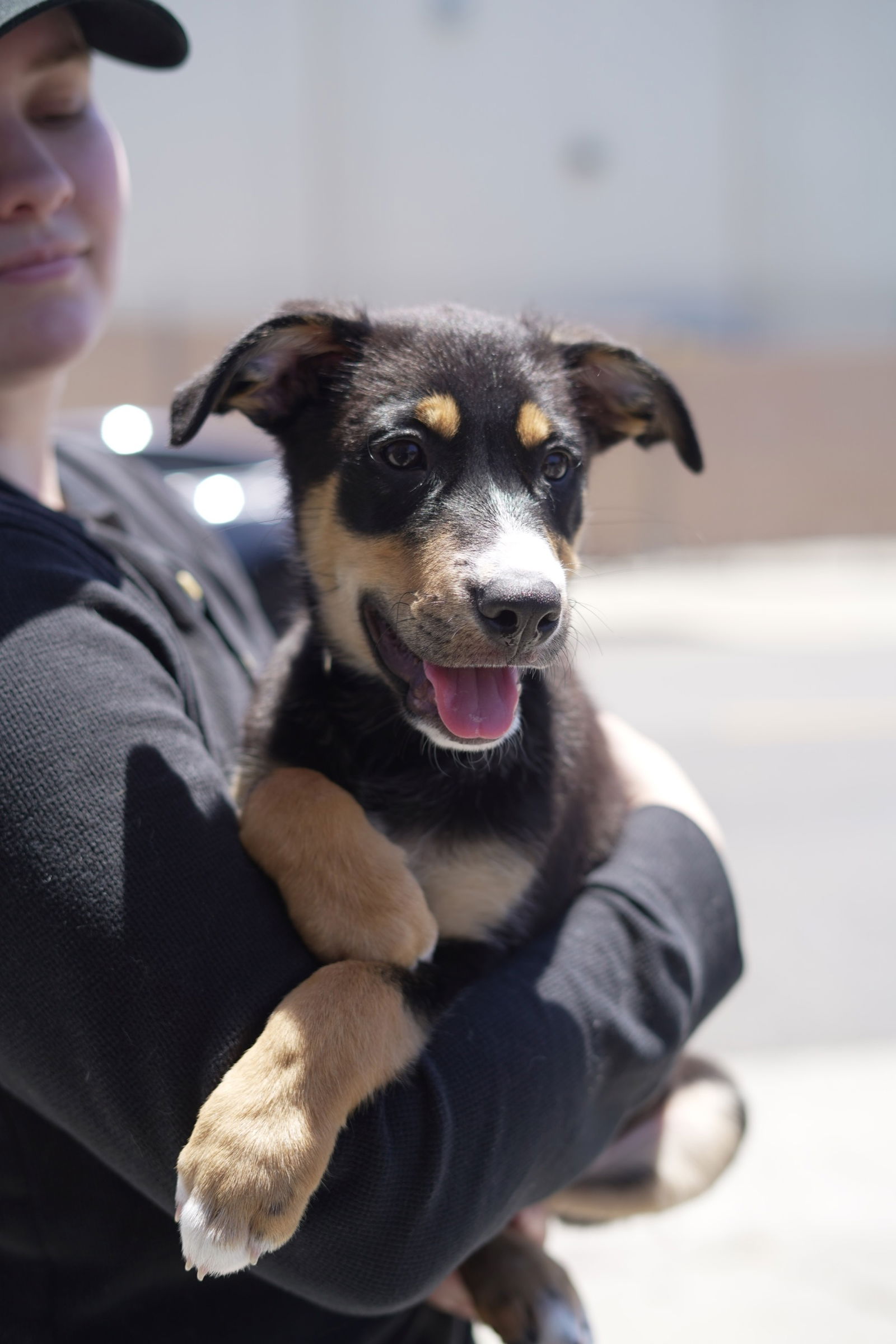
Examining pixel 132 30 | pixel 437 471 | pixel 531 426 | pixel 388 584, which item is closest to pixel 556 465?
pixel 531 426

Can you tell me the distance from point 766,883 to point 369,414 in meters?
4.62

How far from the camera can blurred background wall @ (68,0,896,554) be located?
20734 mm

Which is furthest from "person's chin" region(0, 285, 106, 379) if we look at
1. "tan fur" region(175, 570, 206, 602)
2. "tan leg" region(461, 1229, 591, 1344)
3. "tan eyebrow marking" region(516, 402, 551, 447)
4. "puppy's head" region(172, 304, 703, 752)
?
"tan leg" region(461, 1229, 591, 1344)

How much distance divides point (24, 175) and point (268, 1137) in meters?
1.46

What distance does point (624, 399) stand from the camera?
2611 millimetres

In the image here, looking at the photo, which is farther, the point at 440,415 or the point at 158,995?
the point at 440,415

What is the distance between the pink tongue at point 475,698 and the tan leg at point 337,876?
0.21 metres

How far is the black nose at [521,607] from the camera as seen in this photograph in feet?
6.05

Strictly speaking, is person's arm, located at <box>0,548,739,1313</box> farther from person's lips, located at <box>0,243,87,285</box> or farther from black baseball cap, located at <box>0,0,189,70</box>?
black baseball cap, located at <box>0,0,189,70</box>

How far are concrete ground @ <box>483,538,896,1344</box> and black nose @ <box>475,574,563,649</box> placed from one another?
42 centimetres

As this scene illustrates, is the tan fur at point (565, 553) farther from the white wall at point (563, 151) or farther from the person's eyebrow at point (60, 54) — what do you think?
the white wall at point (563, 151)

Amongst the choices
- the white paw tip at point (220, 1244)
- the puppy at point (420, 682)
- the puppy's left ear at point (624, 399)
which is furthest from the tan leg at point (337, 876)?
the puppy's left ear at point (624, 399)

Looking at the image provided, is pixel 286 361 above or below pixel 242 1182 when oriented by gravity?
above

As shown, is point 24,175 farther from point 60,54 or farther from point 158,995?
point 158,995
